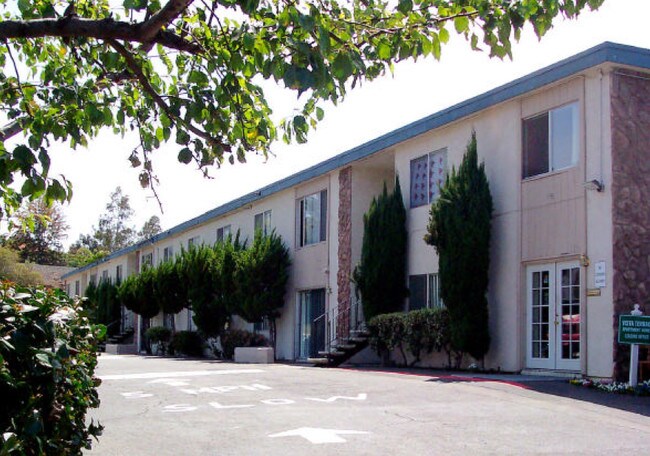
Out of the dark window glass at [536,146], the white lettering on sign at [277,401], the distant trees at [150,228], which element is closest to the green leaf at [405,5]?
the white lettering on sign at [277,401]

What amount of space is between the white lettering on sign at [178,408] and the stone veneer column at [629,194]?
7.32 m

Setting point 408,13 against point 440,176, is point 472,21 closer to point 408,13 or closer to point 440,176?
point 408,13

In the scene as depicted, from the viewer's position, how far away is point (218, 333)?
2938cm

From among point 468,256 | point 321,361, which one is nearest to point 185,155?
point 468,256

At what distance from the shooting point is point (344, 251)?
23.2m

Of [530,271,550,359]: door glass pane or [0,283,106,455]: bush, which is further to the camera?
[530,271,550,359]: door glass pane

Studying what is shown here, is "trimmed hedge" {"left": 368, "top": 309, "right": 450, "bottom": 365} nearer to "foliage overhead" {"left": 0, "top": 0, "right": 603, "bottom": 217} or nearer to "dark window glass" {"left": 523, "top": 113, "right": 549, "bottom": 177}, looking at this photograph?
"dark window glass" {"left": 523, "top": 113, "right": 549, "bottom": 177}

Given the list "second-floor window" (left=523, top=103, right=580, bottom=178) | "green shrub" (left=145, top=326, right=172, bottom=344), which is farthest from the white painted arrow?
"green shrub" (left=145, top=326, right=172, bottom=344)

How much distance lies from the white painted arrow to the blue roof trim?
864 centimetres

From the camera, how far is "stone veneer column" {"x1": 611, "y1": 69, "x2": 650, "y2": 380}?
14.0 m

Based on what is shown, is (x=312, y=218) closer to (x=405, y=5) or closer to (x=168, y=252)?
(x=168, y=252)

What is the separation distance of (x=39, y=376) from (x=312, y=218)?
21.5 metres

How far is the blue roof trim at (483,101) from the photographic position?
14.2m

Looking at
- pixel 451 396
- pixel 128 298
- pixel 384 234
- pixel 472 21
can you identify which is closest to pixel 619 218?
pixel 451 396
